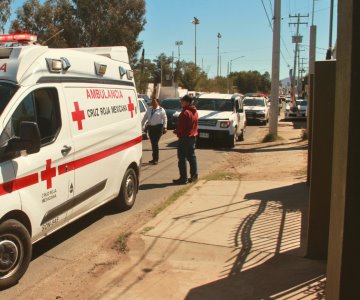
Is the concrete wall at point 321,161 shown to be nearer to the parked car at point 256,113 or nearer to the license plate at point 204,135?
the license plate at point 204,135

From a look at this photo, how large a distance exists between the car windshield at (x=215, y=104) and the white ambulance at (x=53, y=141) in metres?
11.0

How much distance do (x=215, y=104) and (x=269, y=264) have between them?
1362cm

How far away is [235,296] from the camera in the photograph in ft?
14.5

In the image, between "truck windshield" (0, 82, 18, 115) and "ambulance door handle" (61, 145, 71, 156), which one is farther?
"ambulance door handle" (61, 145, 71, 156)

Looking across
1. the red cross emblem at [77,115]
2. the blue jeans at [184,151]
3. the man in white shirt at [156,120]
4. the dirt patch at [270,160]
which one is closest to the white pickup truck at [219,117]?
the dirt patch at [270,160]

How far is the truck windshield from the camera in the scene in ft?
15.8

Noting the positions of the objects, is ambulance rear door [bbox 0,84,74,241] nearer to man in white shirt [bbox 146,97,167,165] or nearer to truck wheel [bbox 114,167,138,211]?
truck wheel [bbox 114,167,138,211]

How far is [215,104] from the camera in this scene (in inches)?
728

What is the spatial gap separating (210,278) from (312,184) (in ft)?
4.83

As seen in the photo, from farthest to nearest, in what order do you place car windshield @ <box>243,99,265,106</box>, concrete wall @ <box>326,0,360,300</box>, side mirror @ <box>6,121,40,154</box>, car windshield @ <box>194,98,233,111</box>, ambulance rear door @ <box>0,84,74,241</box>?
car windshield @ <box>243,99,265,106</box>
car windshield @ <box>194,98,233,111</box>
ambulance rear door @ <box>0,84,74,241</box>
side mirror @ <box>6,121,40,154</box>
concrete wall @ <box>326,0,360,300</box>

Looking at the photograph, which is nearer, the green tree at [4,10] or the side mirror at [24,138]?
the side mirror at [24,138]

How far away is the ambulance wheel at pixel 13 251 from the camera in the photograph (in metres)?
4.59

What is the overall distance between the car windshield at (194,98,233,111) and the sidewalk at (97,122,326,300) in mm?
9858

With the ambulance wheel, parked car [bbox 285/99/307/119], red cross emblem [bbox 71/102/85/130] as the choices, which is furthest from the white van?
parked car [bbox 285/99/307/119]
